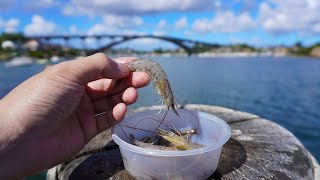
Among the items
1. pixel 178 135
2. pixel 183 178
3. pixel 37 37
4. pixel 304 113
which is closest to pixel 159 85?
pixel 178 135

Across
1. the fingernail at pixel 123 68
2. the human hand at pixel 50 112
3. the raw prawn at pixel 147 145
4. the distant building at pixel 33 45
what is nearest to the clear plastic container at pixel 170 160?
the raw prawn at pixel 147 145

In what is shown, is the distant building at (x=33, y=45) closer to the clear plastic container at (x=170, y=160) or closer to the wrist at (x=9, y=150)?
the clear plastic container at (x=170, y=160)

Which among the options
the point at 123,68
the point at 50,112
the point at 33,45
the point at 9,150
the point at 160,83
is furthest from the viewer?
the point at 33,45

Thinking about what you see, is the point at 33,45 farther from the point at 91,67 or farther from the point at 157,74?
the point at 91,67

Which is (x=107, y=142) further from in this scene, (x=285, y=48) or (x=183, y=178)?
(x=285, y=48)

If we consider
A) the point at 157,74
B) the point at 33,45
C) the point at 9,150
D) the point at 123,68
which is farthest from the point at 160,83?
the point at 33,45

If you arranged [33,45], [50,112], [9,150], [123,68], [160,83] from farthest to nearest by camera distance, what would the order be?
[33,45] → [160,83] → [123,68] → [50,112] → [9,150]

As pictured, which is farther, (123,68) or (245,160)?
(245,160)
